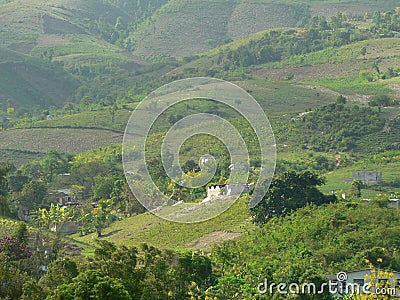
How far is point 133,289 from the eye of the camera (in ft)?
97.0

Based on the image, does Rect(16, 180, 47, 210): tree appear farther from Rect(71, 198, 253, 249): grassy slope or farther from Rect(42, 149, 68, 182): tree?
Rect(42, 149, 68, 182): tree

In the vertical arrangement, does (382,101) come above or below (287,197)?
below

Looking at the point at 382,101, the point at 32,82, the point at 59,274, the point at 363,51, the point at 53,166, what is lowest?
the point at 32,82

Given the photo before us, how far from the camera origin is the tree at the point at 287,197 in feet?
168

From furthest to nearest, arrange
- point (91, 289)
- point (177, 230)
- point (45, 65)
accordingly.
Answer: point (45, 65) → point (177, 230) → point (91, 289)

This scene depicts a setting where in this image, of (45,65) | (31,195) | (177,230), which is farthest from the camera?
(45,65)

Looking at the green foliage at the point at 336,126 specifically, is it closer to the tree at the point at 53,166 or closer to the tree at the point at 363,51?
the tree at the point at 53,166

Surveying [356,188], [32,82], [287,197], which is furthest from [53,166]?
[32,82]

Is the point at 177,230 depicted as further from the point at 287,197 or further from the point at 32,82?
the point at 32,82

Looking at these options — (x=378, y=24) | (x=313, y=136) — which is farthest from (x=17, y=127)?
(x=378, y=24)

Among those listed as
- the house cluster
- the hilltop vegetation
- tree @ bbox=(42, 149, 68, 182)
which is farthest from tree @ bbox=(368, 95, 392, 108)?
the house cluster

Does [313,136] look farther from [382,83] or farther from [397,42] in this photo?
[397,42]

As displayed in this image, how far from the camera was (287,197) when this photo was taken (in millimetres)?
51938

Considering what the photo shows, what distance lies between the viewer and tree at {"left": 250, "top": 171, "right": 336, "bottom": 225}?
51.3m
